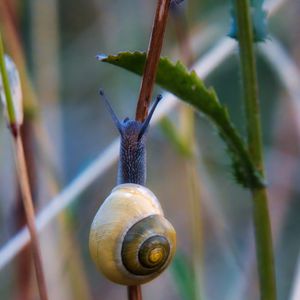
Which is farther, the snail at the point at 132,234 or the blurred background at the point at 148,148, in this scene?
the blurred background at the point at 148,148

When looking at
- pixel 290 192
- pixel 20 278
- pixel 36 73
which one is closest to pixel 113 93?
pixel 36 73

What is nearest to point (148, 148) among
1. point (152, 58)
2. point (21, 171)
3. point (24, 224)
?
point (24, 224)

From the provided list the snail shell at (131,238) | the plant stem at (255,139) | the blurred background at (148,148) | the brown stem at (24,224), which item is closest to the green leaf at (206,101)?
the plant stem at (255,139)

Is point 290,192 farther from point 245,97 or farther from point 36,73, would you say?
point 245,97

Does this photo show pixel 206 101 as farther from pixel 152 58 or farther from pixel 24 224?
pixel 24 224

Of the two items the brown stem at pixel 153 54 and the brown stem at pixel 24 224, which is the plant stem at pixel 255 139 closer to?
the brown stem at pixel 153 54
